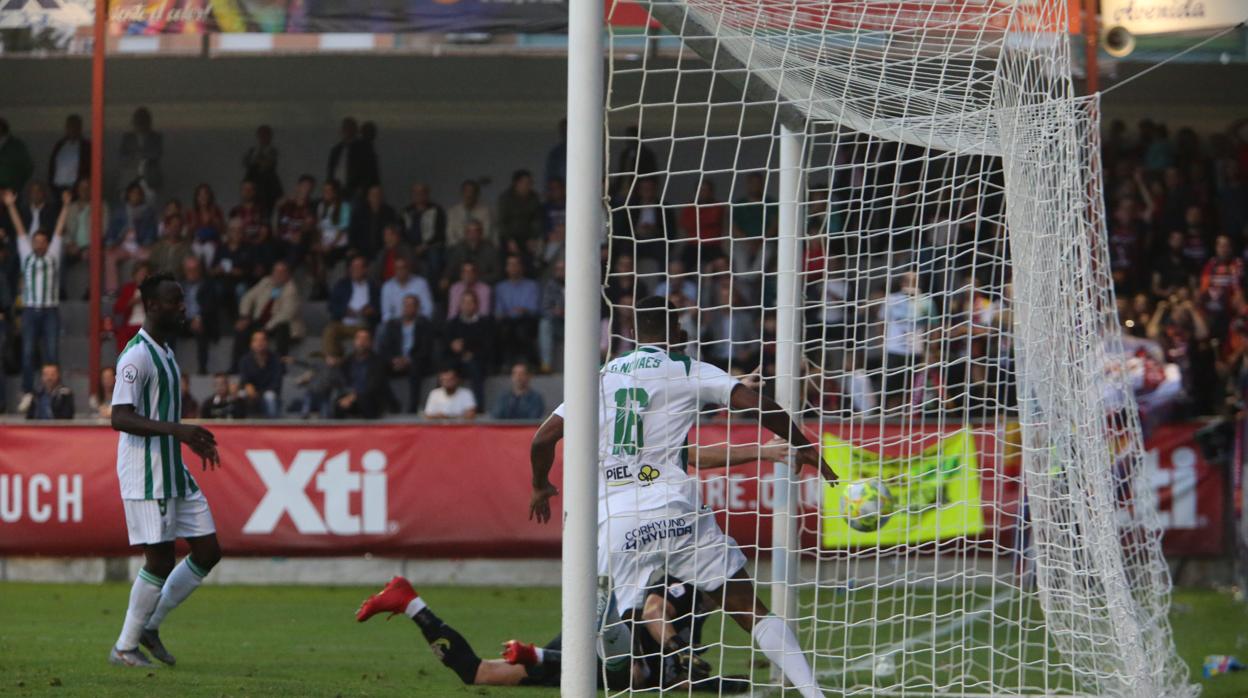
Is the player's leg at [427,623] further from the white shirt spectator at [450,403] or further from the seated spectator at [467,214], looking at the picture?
the seated spectator at [467,214]

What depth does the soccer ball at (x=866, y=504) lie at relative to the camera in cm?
781

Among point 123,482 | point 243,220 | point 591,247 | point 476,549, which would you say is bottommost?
point 476,549

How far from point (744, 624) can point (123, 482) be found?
10.7 feet

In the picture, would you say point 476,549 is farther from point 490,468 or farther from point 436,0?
point 436,0

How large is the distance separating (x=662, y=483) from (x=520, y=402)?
833 cm

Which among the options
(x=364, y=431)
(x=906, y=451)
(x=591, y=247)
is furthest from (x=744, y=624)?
(x=364, y=431)

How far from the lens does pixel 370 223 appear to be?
18547 mm

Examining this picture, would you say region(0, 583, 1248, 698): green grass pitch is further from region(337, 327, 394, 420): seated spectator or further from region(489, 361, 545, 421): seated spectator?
region(337, 327, 394, 420): seated spectator

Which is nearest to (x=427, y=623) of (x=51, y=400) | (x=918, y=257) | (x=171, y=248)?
(x=918, y=257)

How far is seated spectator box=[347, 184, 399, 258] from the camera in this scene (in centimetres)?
1842

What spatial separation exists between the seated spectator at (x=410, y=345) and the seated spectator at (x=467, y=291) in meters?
→ 0.36

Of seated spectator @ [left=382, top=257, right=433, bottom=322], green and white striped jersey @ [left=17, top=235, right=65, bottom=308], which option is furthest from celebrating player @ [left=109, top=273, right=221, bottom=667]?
green and white striped jersey @ [left=17, top=235, right=65, bottom=308]

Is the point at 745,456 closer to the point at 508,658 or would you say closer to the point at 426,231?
the point at 508,658

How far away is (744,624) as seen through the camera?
273 inches
